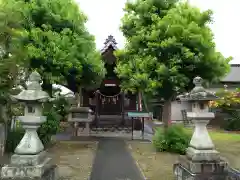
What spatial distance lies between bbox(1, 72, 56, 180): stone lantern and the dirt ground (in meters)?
3.44

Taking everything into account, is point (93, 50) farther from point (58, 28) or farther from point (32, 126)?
point (32, 126)

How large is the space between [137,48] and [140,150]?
5.25 metres

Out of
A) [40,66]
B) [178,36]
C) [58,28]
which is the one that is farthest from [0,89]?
[178,36]

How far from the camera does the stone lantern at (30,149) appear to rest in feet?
20.8

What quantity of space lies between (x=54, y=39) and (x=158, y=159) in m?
7.47

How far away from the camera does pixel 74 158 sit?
35.8 ft

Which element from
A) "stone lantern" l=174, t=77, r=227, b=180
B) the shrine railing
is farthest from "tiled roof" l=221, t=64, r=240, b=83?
the shrine railing

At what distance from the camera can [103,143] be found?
15.0m

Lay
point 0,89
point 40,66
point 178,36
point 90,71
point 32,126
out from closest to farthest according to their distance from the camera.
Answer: point 32,126 → point 0,89 → point 178,36 → point 40,66 → point 90,71

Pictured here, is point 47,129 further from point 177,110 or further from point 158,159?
point 177,110

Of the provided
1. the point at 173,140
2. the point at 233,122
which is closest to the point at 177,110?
the point at 233,122

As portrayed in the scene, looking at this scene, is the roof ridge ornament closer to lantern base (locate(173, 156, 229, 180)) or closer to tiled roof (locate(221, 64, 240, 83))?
lantern base (locate(173, 156, 229, 180))

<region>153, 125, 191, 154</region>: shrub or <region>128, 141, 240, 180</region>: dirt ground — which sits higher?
<region>153, 125, 191, 154</region>: shrub

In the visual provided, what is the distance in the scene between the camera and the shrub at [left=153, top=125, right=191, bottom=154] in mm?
11750
